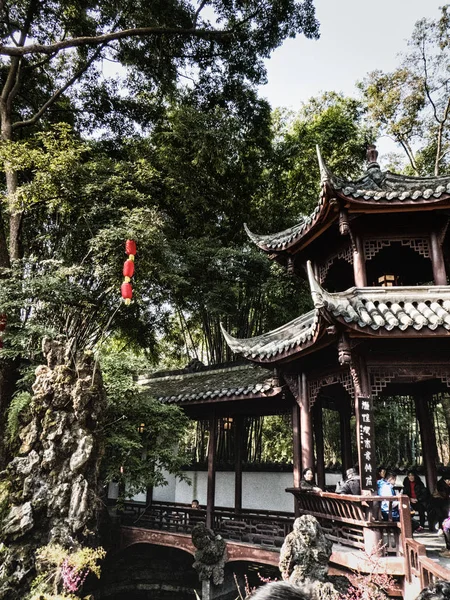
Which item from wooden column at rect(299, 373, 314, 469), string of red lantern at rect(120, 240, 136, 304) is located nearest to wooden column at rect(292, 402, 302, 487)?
wooden column at rect(299, 373, 314, 469)

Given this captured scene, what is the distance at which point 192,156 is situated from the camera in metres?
12.5

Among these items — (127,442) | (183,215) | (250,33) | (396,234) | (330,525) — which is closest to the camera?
(330,525)

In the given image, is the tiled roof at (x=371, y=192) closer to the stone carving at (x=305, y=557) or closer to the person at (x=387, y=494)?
the person at (x=387, y=494)

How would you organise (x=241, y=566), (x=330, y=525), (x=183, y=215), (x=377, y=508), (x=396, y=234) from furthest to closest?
(x=183, y=215) → (x=241, y=566) → (x=396, y=234) → (x=330, y=525) → (x=377, y=508)

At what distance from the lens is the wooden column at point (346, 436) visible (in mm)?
9109

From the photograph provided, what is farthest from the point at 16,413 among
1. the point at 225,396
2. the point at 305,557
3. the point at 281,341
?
the point at 305,557

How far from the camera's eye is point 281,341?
784cm

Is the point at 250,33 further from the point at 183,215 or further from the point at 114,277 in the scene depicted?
the point at 114,277

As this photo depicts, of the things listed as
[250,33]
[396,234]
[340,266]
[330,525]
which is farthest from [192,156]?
[330,525]

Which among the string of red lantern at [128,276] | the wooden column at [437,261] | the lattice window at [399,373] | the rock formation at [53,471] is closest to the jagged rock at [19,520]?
the rock formation at [53,471]

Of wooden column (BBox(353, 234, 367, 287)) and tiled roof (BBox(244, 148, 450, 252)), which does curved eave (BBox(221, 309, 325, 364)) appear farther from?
tiled roof (BBox(244, 148, 450, 252))

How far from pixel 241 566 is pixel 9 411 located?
5.80 m

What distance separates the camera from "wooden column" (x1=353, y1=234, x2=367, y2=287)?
282 inches

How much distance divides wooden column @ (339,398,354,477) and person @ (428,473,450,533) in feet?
5.29
